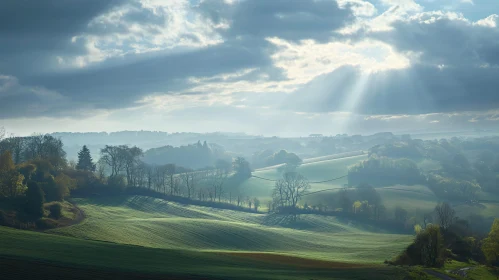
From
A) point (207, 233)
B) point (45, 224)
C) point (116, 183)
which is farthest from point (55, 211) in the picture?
point (116, 183)

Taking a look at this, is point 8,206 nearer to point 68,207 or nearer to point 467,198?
point 68,207

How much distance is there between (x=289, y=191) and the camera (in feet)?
566

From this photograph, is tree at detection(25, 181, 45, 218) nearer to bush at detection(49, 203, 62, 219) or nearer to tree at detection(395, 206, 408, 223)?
bush at detection(49, 203, 62, 219)

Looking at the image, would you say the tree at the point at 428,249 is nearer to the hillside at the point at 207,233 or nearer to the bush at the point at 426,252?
the bush at the point at 426,252

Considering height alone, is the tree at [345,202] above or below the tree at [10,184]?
below

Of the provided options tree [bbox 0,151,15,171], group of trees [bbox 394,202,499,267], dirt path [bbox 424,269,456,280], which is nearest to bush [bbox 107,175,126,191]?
tree [bbox 0,151,15,171]

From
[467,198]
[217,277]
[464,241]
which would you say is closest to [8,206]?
[217,277]

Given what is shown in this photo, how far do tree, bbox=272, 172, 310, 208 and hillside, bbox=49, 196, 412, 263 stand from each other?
26809 millimetres

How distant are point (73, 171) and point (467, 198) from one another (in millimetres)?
156927

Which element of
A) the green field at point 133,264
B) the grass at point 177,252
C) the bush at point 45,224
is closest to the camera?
the green field at point 133,264

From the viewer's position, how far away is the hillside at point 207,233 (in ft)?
239

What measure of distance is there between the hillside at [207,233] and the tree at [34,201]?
8.84 metres

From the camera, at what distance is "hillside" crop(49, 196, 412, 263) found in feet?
239

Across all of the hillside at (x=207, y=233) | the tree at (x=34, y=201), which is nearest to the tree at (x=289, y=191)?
the hillside at (x=207, y=233)
